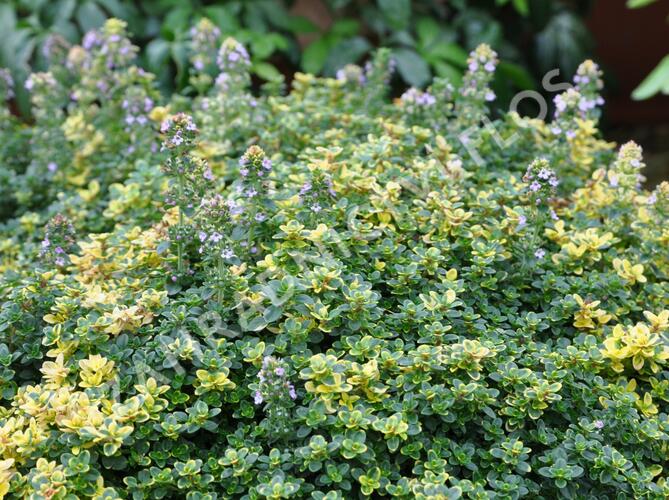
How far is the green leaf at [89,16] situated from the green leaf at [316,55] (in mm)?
1002

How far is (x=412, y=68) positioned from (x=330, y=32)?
0.58m

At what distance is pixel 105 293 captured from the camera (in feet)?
6.41

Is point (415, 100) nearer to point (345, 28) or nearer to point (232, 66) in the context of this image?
point (232, 66)

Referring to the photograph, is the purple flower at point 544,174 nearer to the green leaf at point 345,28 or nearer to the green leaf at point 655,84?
the green leaf at point 655,84

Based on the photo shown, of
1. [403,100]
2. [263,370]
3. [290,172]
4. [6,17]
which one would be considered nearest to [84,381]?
[263,370]

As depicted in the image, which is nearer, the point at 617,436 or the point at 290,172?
the point at 617,436

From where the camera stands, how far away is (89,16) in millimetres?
3830

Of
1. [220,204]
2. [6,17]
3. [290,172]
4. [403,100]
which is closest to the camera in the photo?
[220,204]

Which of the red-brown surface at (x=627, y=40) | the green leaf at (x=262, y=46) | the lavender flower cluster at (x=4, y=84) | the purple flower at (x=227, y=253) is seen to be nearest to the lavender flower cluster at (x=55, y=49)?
the lavender flower cluster at (x=4, y=84)

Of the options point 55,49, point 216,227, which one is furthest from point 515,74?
point 216,227

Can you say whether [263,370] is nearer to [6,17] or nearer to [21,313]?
[21,313]

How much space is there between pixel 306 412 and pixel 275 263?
41 centimetres

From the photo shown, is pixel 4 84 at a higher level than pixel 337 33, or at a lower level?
lower

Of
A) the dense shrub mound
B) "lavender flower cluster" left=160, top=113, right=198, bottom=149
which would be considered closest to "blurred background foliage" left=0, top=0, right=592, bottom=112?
the dense shrub mound
